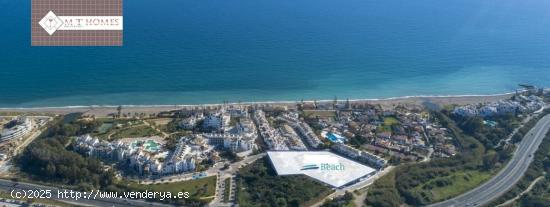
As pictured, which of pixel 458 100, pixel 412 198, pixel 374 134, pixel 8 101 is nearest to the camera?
pixel 412 198

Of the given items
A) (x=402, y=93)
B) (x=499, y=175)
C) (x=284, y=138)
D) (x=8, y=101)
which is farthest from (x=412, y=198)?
(x=8, y=101)

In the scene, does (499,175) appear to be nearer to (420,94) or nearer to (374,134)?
(374,134)

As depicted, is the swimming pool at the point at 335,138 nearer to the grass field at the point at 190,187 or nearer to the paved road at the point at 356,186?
the paved road at the point at 356,186

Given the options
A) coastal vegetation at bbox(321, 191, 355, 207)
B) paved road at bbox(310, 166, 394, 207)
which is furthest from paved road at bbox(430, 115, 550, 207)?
coastal vegetation at bbox(321, 191, 355, 207)

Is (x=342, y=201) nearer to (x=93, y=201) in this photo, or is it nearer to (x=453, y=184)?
(x=453, y=184)

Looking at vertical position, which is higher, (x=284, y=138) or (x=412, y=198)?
(x=284, y=138)
